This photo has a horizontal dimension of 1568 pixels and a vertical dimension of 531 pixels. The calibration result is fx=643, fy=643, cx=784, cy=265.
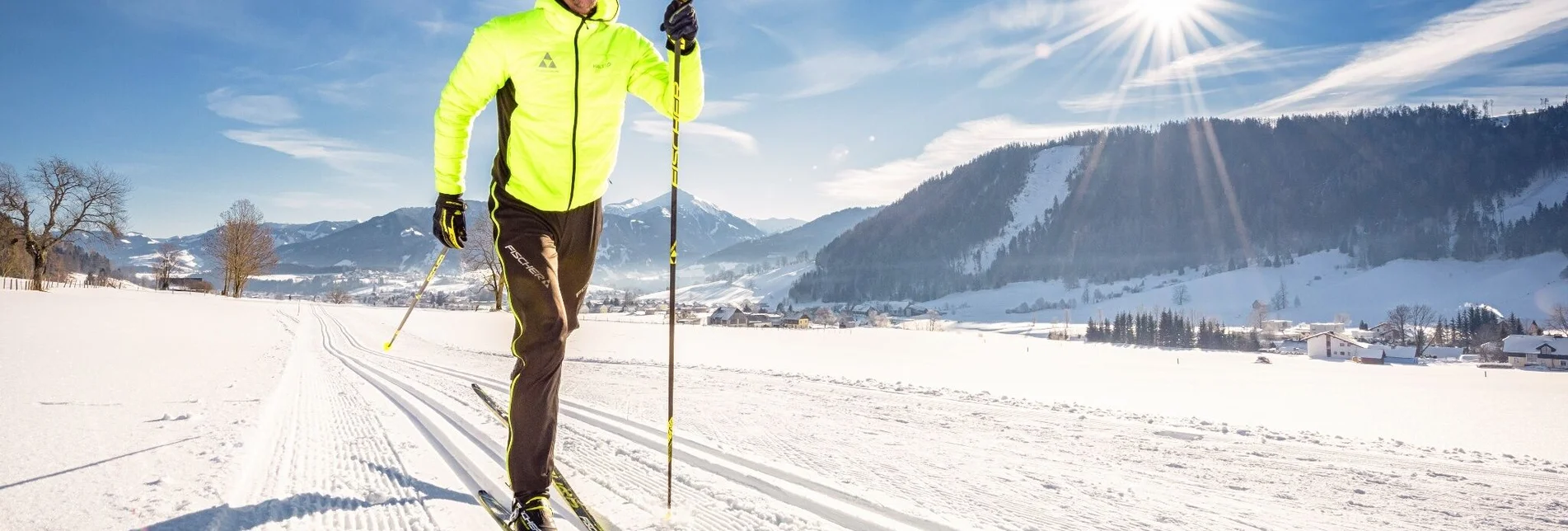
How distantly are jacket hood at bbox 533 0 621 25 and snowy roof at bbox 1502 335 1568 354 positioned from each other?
368ft

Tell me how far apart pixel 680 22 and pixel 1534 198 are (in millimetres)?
284085

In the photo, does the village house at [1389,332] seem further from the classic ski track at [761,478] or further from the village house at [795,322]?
the classic ski track at [761,478]

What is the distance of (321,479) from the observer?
298cm

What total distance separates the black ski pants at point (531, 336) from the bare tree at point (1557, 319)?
161518 millimetres

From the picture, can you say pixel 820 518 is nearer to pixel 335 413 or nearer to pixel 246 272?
pixel 335 413

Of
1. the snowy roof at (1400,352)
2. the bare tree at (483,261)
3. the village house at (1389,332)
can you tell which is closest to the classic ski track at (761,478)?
the bare tree at (483,261)

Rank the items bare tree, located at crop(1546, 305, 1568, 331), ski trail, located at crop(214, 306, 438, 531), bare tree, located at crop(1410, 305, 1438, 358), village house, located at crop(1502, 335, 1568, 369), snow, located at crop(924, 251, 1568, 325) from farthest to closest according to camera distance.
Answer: snow, located at crop(924, 251, 1568, 325) → bare tree, located at crop(1410, 305, 1438, 358) → bare tree, located at crop(1546, 305, 1568, 331) → village house, located at crop(1502, 335, 1568, 369) → ski trail, located at crop(214, 306, 438, 531)

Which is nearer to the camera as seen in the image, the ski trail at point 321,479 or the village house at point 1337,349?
the ski trail at point 321,479

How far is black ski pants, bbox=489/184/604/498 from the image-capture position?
2.48 metres

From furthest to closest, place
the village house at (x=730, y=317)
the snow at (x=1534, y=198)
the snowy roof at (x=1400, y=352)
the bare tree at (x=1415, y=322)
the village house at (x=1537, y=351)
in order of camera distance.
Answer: the snow at (x=1534, y=198) < the bare tree at (x=1415, y=322) < the snowy roof at (x=1400, y=352) < the village house at (x=730, y=317) < the village house at (x=1537, y=351)

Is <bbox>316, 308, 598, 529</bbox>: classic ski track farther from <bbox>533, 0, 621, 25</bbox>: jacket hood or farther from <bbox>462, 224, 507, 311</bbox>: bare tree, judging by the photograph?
<bbox>462, 224, 507, 311</bbox>: bare tree

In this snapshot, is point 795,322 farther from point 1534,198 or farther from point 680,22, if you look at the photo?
point 1534,198

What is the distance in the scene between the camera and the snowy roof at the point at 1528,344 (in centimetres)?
7281

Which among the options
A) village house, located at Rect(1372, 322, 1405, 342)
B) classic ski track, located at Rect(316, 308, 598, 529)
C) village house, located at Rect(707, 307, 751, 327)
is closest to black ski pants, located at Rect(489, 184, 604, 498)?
classic ski track, located at Rect(316, 308, 598, 529)
